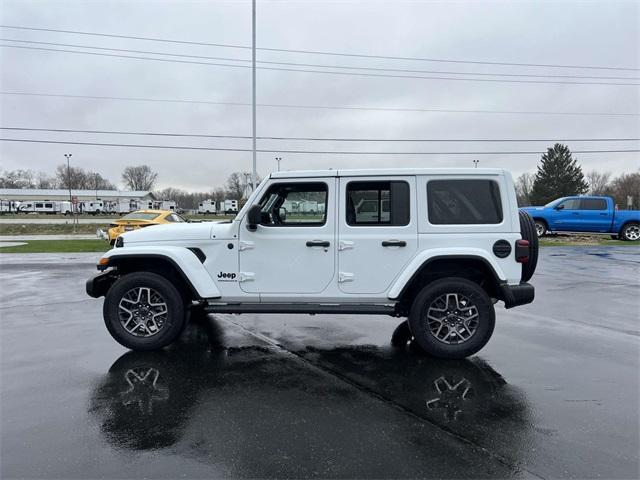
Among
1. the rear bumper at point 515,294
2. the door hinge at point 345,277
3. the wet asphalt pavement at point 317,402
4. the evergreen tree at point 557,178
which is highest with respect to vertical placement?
the evergreen tree at point 557,178

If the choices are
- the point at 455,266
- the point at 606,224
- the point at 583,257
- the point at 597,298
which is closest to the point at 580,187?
the point at 606,224

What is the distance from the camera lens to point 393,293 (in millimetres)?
4699

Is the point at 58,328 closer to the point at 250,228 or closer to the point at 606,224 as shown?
the point at 250,228

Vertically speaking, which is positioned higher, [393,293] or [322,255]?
[322,255]

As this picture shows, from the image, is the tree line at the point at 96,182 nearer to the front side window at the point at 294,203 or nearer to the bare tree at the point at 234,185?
the bare tree at the point at 234,185

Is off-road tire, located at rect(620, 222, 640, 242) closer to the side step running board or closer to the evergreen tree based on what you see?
the side step running board

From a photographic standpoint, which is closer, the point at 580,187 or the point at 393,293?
the point at 393,293

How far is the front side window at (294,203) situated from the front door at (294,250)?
0.01 m

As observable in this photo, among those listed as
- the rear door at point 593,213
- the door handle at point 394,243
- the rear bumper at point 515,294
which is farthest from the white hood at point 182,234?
the rear door at point 593,213

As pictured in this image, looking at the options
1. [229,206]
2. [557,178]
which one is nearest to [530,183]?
[557,178]

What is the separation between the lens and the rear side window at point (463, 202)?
4.76 meters

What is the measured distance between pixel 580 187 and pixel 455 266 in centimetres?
6806

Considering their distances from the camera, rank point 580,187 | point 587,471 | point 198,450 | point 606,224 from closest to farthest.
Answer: point 587,471
point 198,450
point 606,224
point 580,187

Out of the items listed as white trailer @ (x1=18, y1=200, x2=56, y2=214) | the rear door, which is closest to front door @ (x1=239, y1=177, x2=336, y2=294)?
the rear door
